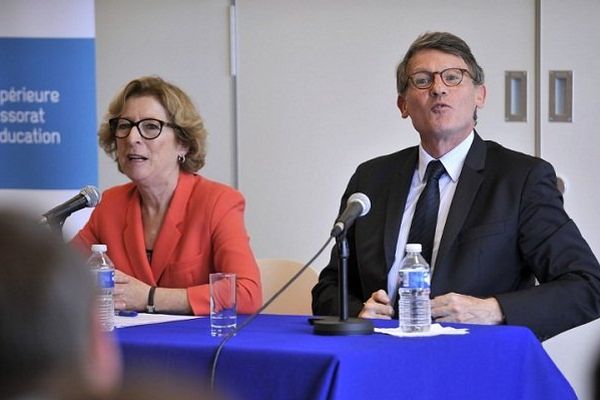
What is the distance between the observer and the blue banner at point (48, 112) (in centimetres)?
442

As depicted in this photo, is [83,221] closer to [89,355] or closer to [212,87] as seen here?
[212,87]

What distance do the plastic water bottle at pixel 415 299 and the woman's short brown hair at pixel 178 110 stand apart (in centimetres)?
110

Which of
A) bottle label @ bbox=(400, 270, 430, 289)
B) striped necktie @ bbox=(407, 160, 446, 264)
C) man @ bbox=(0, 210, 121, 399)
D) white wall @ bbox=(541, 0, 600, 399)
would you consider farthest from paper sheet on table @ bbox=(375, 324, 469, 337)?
white wall @ bbox=(541, 0, 600, 399)

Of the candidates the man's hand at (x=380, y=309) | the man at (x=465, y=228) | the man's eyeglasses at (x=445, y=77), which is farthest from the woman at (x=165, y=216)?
the man's eyeglasses at (x=445, y=77)

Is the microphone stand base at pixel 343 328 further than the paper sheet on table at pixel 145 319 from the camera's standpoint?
No

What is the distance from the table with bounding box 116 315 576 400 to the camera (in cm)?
200

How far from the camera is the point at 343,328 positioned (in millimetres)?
2232

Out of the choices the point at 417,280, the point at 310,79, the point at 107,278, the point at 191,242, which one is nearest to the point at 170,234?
the point at 191,242

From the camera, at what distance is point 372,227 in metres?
3.08

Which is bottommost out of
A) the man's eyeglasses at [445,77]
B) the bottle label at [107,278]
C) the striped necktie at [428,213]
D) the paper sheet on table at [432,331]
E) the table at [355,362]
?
the table at [355,362]

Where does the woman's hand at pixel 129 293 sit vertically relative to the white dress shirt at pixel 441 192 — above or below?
below

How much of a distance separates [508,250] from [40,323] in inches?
94.3

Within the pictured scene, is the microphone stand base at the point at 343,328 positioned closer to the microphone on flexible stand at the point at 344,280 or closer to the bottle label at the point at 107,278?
the microphone on flexible stand at the point at 344,280

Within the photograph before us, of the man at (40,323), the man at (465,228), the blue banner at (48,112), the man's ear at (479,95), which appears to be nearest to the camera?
A: the man at (40,323)
